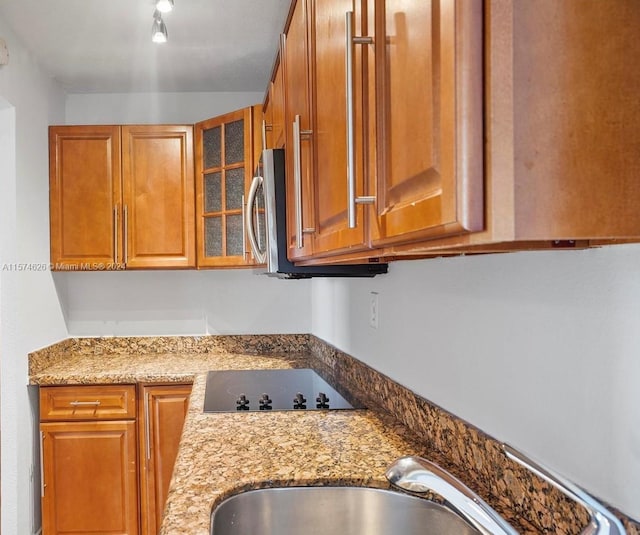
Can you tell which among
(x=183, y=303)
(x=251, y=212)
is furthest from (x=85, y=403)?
(x=251, y=212)

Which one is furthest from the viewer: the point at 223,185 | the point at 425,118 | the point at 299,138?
the point at 223,185

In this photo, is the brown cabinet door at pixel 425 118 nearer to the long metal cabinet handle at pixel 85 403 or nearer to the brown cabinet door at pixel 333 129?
the brown cabinet door at pixel 333 129

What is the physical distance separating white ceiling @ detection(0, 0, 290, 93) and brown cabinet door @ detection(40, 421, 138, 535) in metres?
1.77

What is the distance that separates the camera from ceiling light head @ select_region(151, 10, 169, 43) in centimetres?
231

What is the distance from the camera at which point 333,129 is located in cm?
108

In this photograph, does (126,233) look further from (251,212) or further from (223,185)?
(251,212)

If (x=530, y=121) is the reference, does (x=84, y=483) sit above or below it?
below

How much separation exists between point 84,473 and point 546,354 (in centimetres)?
246

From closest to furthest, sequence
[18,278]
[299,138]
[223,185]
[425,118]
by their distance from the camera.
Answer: [425,118], [299,138], [18,278], [223,185]

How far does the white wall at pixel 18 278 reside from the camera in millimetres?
2527

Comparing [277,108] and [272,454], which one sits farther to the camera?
[277,108]

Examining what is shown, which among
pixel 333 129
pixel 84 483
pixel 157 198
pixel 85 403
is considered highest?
pixel 157 198

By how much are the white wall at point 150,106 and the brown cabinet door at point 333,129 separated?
7.19 feet

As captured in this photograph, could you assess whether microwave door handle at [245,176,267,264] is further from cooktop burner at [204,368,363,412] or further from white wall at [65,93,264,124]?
white wall at [65,93,264,124]
